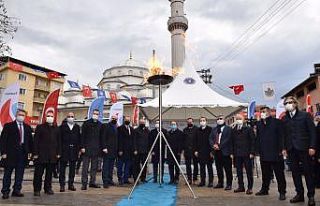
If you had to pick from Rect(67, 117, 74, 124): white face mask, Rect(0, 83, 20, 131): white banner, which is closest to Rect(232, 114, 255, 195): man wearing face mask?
Rect(67, 117, 74, 124): white face mask

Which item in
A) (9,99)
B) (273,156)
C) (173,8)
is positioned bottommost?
(273,156)

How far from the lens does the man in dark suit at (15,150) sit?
646cm

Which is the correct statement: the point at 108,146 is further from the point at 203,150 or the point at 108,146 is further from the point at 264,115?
the point at 264,115

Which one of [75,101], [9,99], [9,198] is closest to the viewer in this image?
[9,198]

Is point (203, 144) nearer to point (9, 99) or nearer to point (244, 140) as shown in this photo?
point (244, 140)

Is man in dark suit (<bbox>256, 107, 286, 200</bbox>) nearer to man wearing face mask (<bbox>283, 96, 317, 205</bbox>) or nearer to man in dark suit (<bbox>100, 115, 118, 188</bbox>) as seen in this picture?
man wearing face mask (<bbox>283, 96, 317, 205</bbox>)

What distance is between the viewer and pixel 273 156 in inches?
259

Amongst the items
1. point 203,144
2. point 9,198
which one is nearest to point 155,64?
point 203,144

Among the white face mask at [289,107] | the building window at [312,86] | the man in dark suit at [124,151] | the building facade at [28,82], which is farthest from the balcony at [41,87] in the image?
the white face mask at [289,107]

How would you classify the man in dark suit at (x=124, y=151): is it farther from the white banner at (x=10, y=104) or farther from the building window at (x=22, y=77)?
the building window at (x=22, y=77)

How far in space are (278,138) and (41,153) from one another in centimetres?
504

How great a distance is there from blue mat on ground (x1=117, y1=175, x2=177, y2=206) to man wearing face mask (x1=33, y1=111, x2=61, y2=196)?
74.3 inches

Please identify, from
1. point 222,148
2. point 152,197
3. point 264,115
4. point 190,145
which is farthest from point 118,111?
point 264,115

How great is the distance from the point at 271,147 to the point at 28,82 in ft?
161
